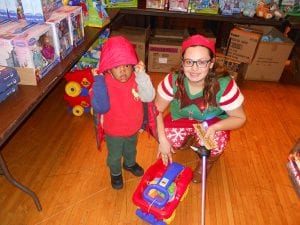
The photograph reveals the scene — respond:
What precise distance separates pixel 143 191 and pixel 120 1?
221 cm

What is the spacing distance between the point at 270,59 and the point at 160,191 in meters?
2.32

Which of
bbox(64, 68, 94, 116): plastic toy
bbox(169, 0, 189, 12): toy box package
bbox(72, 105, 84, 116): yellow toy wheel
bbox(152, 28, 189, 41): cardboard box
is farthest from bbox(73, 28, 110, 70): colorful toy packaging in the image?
bbox(152, 28, 189, 41): cardboard box

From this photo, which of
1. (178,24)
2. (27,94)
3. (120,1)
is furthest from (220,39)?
(27,94)

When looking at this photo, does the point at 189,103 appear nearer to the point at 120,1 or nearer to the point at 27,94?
the point at 27,94

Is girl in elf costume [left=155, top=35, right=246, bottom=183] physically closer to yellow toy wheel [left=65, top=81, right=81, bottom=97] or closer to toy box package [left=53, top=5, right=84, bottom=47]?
toy box package [left=53, top=5, right=84, bottom=47]

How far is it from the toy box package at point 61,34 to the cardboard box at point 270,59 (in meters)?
2.09

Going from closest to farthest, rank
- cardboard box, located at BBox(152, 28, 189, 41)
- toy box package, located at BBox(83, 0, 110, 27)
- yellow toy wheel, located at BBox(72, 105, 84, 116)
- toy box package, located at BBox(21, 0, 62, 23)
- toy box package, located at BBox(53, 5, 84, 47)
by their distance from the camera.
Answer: toy box package, located at BBox(21, 0, 62, 23) → toy box package, located at BBox(53, 5, 84, 47) → toy box package, located at BBox(83, 0, 110, 27) → yellow toy wheel, located at BBox(72, 105, 84, 116) → cardboard box, located at BBox(152, 28, 189, 41)

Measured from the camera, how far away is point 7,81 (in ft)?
4.46

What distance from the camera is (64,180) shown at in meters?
1.82

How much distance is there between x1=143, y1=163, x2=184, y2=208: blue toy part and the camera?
142cm

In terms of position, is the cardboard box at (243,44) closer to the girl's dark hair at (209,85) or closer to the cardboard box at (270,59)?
the cardboard box at (270,59)

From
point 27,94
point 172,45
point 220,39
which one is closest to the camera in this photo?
point 27,94

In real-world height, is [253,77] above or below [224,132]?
below

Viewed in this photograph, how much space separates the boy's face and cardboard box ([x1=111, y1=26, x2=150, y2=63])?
1.82 m
